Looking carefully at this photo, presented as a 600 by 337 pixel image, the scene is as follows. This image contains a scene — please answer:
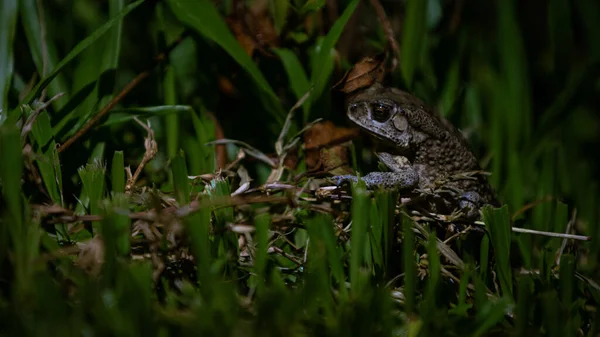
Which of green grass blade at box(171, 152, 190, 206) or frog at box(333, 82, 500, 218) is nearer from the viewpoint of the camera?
green grass blade at box(171, 152, 190, 206)

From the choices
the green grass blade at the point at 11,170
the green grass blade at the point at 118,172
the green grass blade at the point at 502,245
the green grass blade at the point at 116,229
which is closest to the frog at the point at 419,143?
the green grass blade at the point at 502,245

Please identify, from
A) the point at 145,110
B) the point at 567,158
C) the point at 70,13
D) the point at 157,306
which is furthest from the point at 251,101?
the point at 567,158

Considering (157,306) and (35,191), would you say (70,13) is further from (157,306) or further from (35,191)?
(157,306)

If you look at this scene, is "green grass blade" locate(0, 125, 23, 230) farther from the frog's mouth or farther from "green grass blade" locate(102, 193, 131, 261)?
the frog's mouth

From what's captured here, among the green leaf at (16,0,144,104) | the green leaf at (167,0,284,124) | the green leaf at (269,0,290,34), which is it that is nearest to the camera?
the green leaf at (16,0,144,104)

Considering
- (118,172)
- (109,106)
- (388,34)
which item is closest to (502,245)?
(388,34)

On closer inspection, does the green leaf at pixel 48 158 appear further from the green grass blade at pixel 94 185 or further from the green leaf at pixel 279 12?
the green leaf at pixel 279 12

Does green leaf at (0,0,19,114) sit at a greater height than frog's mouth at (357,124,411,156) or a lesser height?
greater

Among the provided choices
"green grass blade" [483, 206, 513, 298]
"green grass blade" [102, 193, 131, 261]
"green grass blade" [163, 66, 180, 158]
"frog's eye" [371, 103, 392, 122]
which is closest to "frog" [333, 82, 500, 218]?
"frog's eye" [371, 103, 392, 122]
